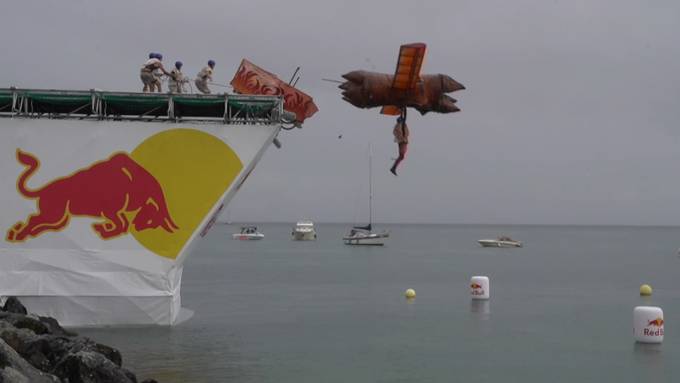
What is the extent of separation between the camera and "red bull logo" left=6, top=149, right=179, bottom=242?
22395mm

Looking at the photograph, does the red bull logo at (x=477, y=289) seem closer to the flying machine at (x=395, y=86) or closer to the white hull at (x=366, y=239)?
the flying machine at (x=395, y=86)

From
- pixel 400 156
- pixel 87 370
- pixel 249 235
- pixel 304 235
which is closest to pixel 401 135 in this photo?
pixel 400 156

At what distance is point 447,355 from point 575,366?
3.80m

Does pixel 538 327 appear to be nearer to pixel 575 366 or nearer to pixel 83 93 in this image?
pixel 575 366

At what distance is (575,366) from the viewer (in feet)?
73.0

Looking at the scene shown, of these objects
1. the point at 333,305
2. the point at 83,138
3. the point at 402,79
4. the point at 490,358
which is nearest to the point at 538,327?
the point at 490,358

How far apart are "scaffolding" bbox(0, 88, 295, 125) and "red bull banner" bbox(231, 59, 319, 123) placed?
56cm

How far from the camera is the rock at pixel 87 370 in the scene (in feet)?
47.9

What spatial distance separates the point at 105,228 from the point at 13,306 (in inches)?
131

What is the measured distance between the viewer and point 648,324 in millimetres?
25297

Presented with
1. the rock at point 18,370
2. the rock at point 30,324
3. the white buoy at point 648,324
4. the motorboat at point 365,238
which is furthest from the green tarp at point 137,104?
the motorboat at point 365,238

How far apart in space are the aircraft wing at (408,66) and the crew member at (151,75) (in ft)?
43.2

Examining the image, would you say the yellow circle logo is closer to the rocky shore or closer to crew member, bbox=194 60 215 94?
crew member, bbox=194 60 215 94

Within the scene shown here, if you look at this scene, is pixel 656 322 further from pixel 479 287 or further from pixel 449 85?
pixel 449 85
